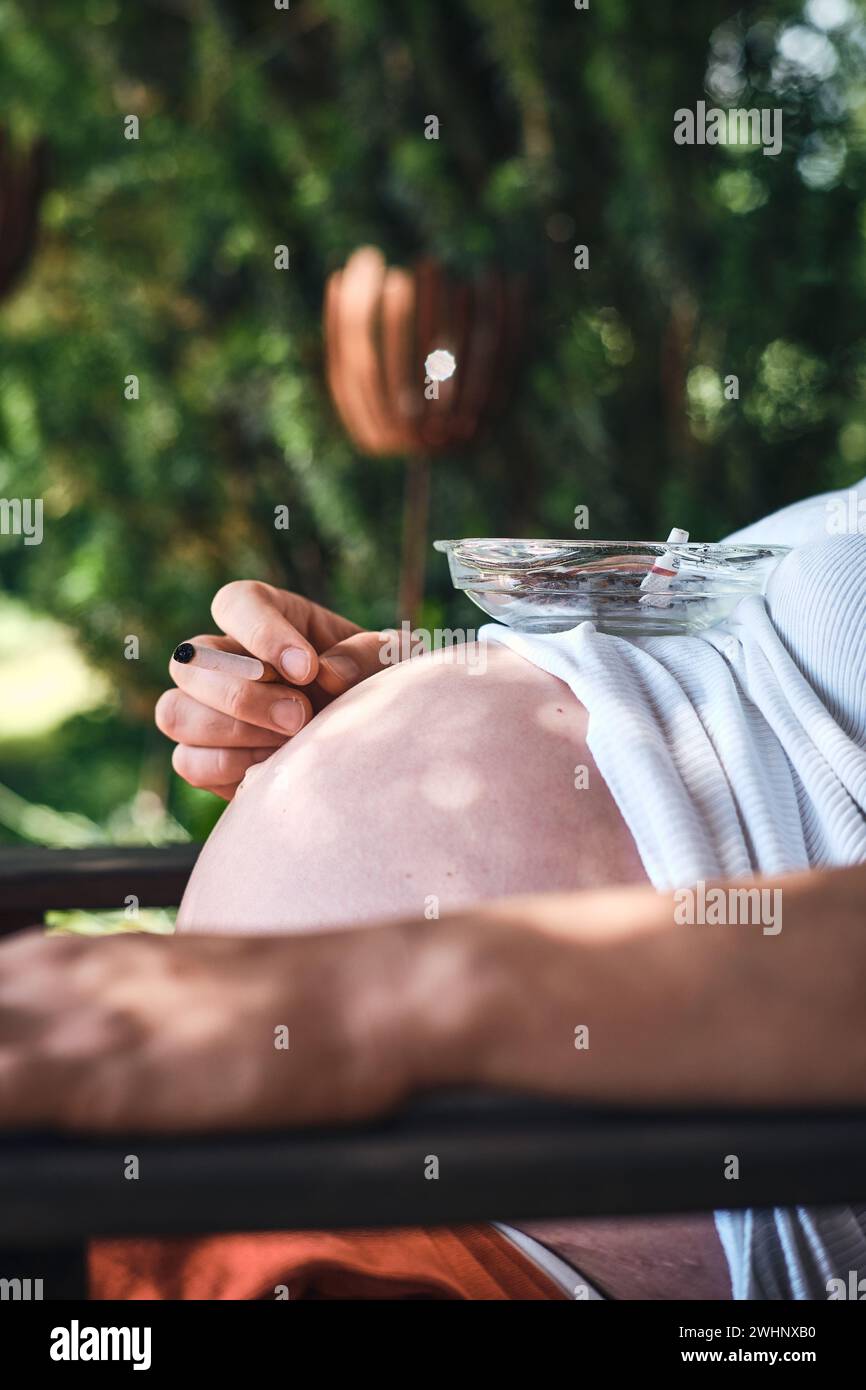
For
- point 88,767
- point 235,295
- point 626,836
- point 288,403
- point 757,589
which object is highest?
point 235,295

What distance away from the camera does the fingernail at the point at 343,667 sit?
1018 millimetres

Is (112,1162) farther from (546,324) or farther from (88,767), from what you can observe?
(88,767)

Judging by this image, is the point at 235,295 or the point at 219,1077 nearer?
the point at 219,1077

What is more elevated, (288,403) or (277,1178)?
(288,403)

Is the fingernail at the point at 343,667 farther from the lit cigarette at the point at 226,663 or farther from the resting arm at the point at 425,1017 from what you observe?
the resting arm at the point at 425,1017

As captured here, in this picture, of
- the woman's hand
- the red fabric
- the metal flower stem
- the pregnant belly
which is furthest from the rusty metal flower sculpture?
the red fabric

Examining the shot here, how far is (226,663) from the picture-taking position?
971 millimetres

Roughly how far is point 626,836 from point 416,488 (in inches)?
114

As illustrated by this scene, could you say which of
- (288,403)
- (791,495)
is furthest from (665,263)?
(288,403)

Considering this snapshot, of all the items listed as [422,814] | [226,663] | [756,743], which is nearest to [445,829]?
[422,814]

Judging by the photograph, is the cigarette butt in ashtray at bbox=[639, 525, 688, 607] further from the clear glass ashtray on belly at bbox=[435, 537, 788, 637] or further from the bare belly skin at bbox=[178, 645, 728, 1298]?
the bare belly skin at bbox=[178, 645, 728, 1298]

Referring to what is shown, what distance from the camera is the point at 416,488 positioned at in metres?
3.52

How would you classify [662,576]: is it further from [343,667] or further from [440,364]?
[440,364]

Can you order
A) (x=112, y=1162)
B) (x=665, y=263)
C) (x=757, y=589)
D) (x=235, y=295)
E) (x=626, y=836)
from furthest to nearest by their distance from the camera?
(x=235, y=295)
(x=665, y=263)
(x=757, y=589)
(x=626, y=836)
(x=112, y=1162)
